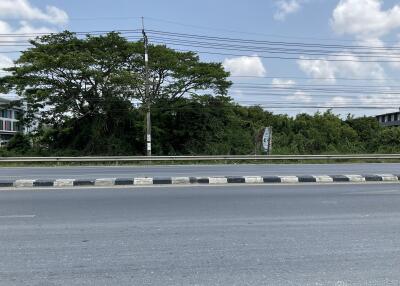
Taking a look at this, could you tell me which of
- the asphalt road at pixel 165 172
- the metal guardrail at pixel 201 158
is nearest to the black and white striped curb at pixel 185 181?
the asphalt road at pixel 165 172

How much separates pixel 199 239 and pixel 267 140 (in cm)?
2488

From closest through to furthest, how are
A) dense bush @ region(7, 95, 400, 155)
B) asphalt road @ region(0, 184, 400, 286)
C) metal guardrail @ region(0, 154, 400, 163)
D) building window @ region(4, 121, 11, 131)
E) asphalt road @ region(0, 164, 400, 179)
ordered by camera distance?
asphalt road @ region(0, 184, 400, 286), asphalt road @ region(0, 164, 400, 179), metal guardrail @ region(0, 154, 400, 163), dense bush @ region(7, 95, 400, 155), building window @ region(4, 121, 11, 131)

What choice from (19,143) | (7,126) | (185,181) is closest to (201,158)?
(185,181)

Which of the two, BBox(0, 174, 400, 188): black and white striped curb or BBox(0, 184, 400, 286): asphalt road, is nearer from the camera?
BBox(0, 184, 400, 286): asphalt road

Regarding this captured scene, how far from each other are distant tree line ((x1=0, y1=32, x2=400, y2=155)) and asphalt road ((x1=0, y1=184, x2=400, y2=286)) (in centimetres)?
2231

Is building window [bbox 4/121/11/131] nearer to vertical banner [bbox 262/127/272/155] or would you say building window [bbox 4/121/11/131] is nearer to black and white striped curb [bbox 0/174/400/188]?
vertical banner [bbox 262/127/272/155]

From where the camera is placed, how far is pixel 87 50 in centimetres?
3291

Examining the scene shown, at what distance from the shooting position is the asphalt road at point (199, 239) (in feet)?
15.1

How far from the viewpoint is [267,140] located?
30453 mm

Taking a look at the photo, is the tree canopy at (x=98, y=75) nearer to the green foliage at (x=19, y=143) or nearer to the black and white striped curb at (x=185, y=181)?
the green foliage at (x=19, y=143)

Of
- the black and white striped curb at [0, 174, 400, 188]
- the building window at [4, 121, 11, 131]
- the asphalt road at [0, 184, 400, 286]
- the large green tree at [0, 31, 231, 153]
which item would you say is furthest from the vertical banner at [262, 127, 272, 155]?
the building window at [4, 121, 11, 131]

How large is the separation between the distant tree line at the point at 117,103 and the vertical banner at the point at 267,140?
0.75m

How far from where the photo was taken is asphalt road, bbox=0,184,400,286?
15.1 feet

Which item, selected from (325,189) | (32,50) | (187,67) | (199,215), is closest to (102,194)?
(199,215)
